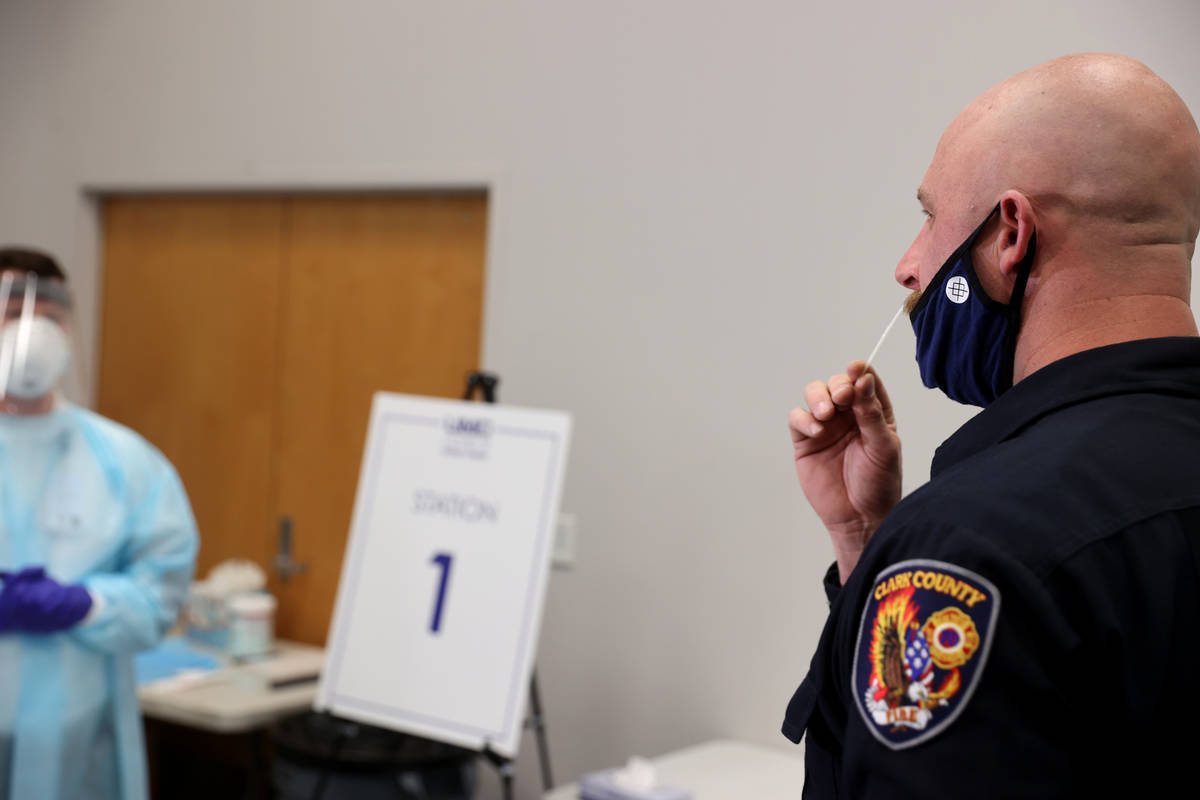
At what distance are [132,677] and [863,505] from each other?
1676 millimetres

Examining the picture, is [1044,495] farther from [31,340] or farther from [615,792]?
[31,340]

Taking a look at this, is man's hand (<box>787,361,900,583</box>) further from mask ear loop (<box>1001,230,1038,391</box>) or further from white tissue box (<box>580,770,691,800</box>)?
white tissue box (<box>580,770,691,800</box>)

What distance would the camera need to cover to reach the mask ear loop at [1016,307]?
933mm

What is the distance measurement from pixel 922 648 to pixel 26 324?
6.32ft

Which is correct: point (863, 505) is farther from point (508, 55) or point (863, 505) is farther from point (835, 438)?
point (508, 55)

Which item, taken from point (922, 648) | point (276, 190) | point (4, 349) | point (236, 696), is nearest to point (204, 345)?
point (276, 190)

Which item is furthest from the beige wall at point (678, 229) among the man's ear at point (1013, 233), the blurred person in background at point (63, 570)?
the man's ear at point (1013, 233)

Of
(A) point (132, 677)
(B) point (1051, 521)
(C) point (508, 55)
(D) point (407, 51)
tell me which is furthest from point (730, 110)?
(B) point (1051, 521)

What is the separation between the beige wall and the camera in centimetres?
247

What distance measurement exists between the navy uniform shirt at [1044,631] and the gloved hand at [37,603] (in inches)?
66.7

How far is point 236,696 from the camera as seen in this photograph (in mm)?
2949

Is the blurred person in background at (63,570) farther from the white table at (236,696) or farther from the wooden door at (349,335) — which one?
the wooden door at (349,335)

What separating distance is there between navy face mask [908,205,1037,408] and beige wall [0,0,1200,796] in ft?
4.44

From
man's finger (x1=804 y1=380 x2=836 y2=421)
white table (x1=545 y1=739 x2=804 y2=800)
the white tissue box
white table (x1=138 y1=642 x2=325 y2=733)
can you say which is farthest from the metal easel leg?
man's finger (x1=804 y1=380 x2=836 y2=421)
